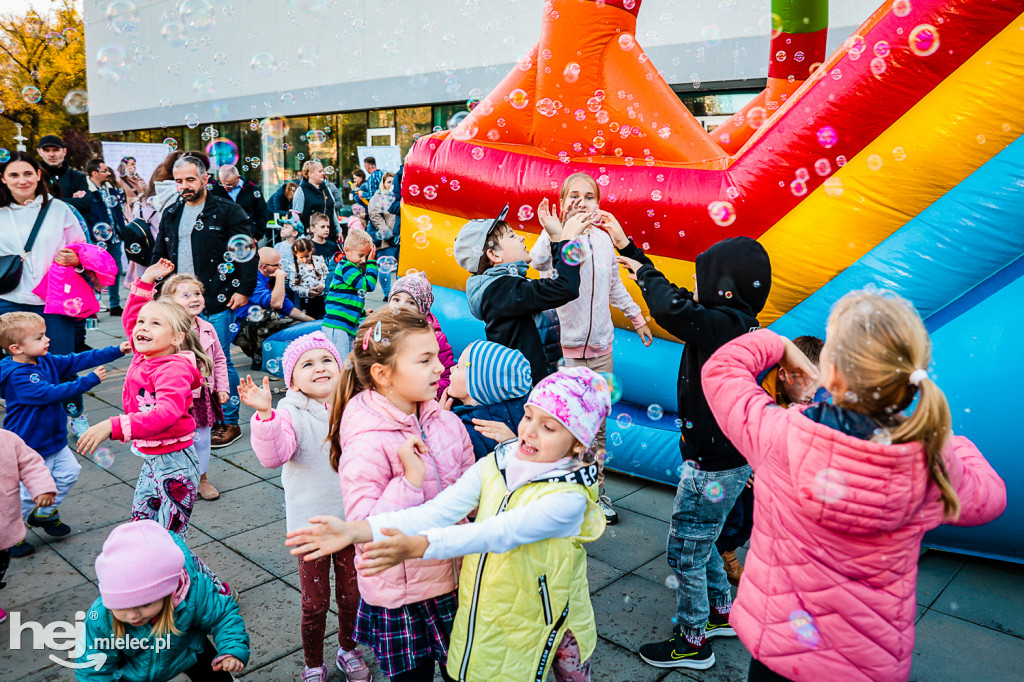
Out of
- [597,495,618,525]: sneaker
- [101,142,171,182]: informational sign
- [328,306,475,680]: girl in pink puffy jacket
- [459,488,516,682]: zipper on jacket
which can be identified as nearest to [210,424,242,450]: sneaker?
[597,495,618,525]: sneaker

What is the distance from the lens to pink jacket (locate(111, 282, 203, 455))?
3.05 metres

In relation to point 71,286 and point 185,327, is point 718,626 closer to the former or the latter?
point 185,327

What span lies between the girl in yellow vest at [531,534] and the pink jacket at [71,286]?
12.6 ft

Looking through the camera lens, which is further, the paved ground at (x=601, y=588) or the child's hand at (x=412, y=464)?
the paved ground at (x=601, y=588)

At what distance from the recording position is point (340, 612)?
2746 millimetres

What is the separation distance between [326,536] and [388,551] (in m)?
0.16

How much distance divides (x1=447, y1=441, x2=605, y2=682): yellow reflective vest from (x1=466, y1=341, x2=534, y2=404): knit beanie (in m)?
0.45

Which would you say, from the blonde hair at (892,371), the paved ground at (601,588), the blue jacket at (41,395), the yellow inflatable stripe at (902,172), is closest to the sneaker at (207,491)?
the paved ground at (601,588)

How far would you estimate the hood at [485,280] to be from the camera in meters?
3.13

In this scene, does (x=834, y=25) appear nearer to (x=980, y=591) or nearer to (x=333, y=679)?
(x=980, y=591)

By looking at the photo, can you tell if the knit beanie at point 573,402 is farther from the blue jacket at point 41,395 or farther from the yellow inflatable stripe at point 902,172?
the blue jacket at point 41,395

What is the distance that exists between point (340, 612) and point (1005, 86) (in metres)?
3.65

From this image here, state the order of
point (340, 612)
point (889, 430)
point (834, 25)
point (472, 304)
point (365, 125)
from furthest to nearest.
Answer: point (365, 125), point (834, 25), point (472, 304), point (340, 612), point (889, 430)

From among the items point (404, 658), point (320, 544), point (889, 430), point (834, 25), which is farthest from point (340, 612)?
point (834, 25)
